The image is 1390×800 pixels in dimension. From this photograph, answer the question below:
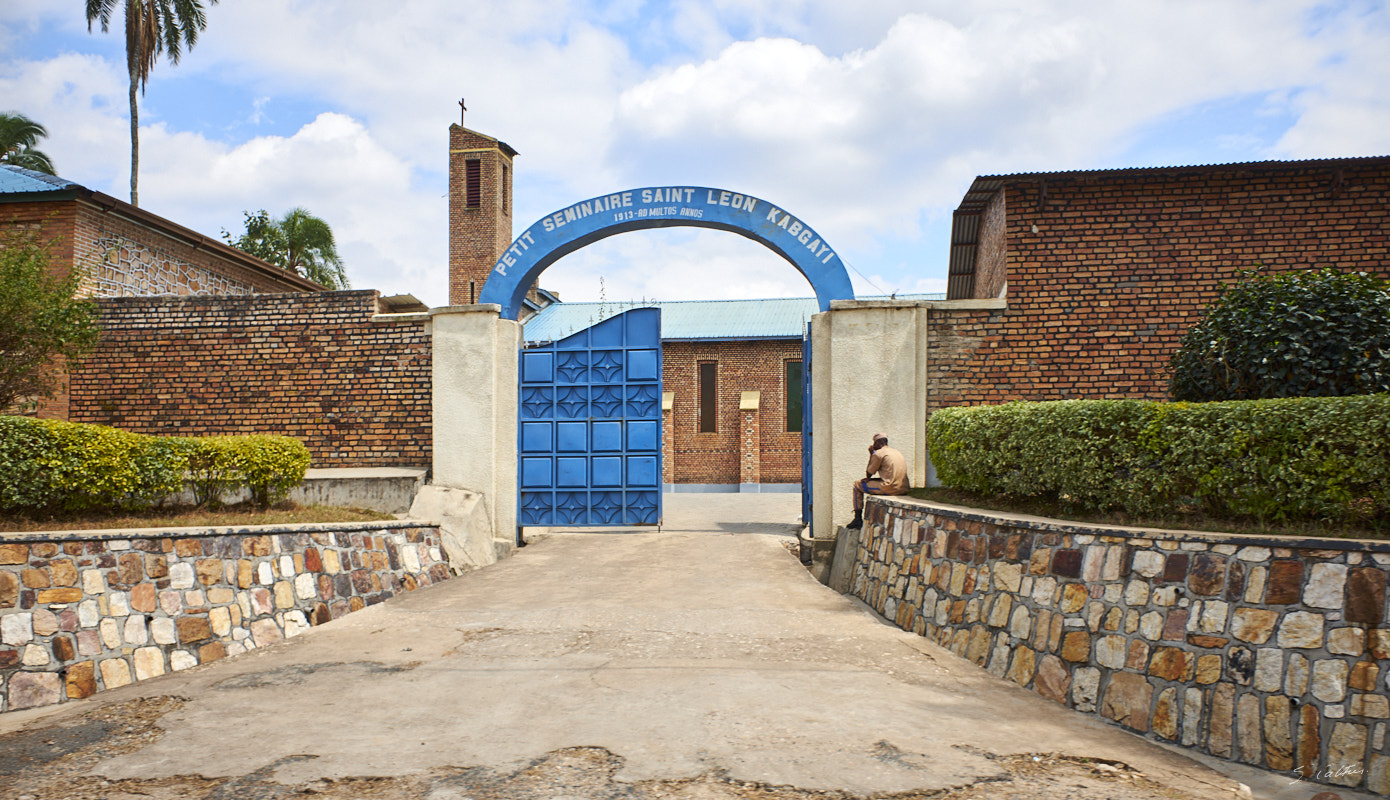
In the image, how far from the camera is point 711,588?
856 cm

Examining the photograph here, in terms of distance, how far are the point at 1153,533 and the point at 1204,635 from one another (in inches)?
25.2

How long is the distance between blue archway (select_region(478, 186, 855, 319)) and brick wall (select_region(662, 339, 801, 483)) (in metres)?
15.0

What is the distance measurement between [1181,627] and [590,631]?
4046 mm

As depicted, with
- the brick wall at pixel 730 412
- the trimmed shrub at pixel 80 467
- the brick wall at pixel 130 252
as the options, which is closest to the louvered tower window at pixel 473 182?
the brick wall at pixel 730 412

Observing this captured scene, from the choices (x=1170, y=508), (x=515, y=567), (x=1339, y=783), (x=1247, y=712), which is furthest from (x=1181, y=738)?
(x=515, y=567)

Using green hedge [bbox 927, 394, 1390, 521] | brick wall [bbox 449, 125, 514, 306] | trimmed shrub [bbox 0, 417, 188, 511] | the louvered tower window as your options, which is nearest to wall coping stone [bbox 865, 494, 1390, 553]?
green hedge [bbox 927, 394, 1390, 521]

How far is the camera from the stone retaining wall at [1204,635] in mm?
4219

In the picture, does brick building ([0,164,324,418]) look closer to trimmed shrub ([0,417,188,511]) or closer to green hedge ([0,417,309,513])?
green hedge ([0,417,309,513])

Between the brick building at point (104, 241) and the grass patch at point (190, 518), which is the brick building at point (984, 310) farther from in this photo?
the grass patch at point (190, 518)

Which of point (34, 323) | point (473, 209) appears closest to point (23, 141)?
point (473, 209)

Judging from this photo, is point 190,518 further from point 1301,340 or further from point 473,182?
point 473,182

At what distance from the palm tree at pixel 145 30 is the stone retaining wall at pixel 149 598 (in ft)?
74.7

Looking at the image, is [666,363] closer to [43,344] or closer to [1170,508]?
[43,344]

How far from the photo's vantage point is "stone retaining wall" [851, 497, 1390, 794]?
4.22 meters
